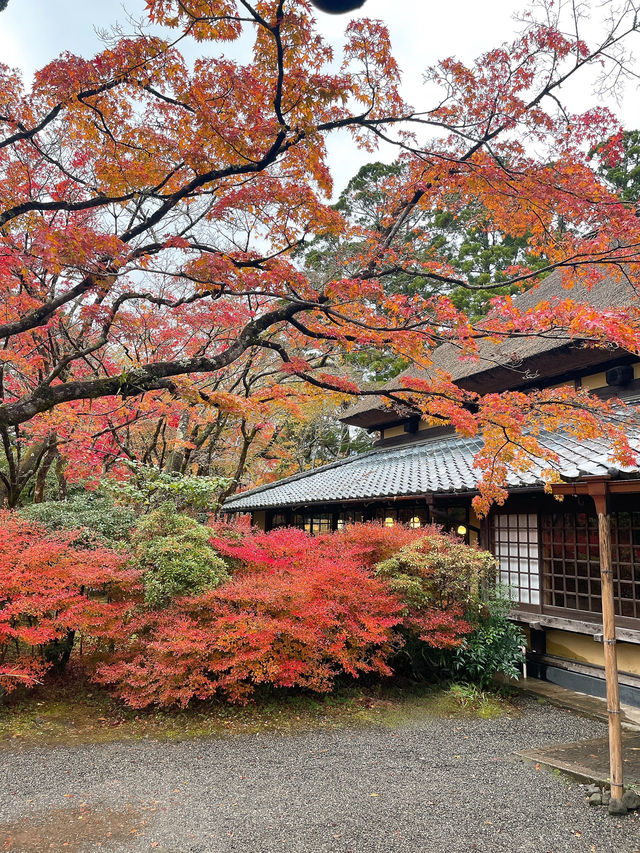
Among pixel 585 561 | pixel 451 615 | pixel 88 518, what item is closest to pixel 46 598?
pixel 88 518

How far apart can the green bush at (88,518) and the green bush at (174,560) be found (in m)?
1.54

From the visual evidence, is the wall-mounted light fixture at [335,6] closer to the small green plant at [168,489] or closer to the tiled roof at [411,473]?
the tiled roof at [411,473]

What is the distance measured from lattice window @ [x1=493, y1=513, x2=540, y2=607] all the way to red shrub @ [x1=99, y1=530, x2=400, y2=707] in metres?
2.36

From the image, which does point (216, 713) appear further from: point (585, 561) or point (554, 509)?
point (554, 509)

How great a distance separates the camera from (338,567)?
6410mm

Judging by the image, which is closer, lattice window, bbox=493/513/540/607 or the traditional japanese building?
the traditional japanese building

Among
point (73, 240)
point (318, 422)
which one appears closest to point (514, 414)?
point (73, 240)

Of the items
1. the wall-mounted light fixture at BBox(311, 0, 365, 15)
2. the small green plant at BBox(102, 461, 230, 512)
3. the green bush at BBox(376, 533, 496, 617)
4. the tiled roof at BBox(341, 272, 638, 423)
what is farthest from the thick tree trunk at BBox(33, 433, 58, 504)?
the wall-mounted light fixture at BBox(311, 0, 365, 15)

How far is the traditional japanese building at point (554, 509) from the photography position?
242 inches

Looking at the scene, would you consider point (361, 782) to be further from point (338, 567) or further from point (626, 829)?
point (338, 567)

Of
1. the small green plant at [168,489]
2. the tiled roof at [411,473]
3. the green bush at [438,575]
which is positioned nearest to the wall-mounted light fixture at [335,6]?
the tiled roof at [411,473]

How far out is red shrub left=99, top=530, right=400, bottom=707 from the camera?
544 cm

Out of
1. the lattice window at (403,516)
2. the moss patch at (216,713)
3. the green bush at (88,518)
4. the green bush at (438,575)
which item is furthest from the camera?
the lattice window at (403,516)

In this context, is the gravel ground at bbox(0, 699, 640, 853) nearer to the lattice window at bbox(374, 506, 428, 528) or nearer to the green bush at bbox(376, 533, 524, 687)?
the green bush at bbox(376, 533, 524, 687)
